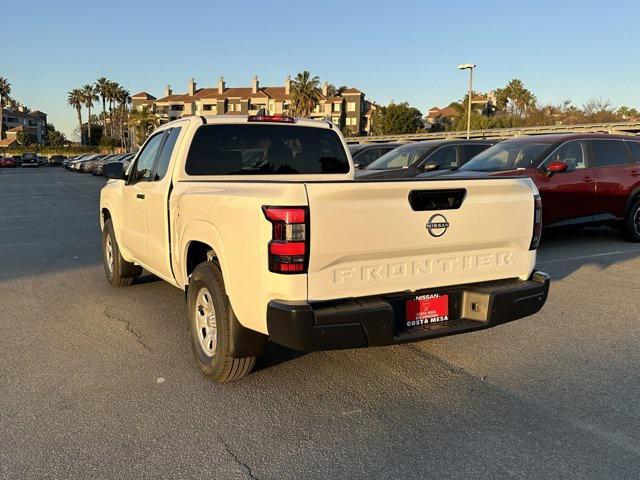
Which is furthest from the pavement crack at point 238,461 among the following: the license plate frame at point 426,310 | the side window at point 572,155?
the side window at point 572,155

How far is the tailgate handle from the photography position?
3.34 meters

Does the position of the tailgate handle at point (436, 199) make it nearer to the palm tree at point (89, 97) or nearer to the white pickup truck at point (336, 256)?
the white pickup truck at point (336, 256)

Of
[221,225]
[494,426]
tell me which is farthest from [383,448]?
[221,225]

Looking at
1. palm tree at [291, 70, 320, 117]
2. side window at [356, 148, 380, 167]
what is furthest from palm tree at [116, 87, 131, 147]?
side window at [356, 148, 380, 167]

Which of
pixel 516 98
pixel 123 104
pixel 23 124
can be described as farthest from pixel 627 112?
pixel 23 124

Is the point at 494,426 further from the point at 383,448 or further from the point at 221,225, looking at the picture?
the point at 221,225

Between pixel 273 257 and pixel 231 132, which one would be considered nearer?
pixel 273 257

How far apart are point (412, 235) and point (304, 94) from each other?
77044 millimetres

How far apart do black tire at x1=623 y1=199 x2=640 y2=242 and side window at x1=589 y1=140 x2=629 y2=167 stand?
759 millimetres

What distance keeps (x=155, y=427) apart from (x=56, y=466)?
0.56 meters

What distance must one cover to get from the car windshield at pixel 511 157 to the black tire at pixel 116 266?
18.5 ft

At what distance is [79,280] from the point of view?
697 cm

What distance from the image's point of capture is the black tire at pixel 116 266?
6.33 metres

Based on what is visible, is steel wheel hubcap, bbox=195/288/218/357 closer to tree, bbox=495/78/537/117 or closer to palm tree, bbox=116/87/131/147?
tree, bbox=495/78/537/117
